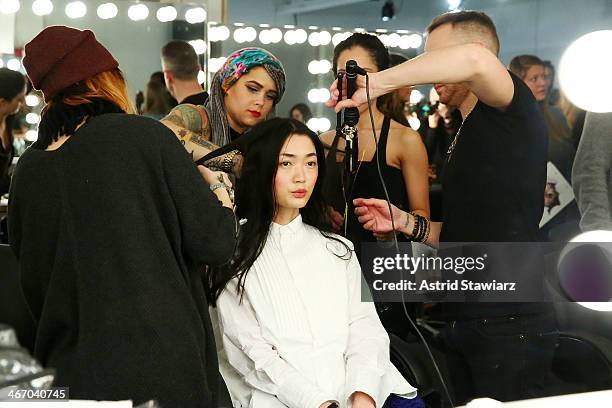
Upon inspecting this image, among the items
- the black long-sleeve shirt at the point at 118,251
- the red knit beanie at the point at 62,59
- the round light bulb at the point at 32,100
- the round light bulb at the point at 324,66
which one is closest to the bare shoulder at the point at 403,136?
the round light bulb at the point at 324,66

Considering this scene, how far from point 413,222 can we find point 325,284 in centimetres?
29

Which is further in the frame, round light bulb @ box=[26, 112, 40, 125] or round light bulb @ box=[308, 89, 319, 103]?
round light bulb @ box=[26, 112, 40, 125]

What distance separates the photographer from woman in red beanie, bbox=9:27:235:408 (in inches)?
43.9

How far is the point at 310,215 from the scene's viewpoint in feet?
5.35

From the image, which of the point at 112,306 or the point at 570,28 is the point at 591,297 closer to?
the point at 570,28

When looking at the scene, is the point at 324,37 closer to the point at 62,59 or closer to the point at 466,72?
the point at 466,72

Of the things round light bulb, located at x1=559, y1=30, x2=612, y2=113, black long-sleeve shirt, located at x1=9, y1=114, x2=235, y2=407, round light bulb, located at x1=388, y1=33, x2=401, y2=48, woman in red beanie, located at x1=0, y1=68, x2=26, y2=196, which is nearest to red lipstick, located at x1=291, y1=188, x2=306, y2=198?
black long-sleeve shirt, located at x1=9, y1=114, x2=235, y2=407

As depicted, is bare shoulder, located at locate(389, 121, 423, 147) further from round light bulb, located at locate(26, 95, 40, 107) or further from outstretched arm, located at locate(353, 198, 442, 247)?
round light bulb, located at locate(26, 95, 40, 107)

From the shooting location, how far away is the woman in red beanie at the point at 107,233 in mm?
1114

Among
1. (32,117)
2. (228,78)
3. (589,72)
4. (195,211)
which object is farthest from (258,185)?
(32,117)

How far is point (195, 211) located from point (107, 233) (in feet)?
0.42

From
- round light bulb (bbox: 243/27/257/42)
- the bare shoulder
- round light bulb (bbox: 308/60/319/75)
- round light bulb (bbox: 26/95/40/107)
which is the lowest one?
the bare shoulder

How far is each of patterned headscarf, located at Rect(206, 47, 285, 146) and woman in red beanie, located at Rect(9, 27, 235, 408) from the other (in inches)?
19.5

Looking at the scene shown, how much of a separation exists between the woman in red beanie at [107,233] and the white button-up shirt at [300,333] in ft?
0.85
